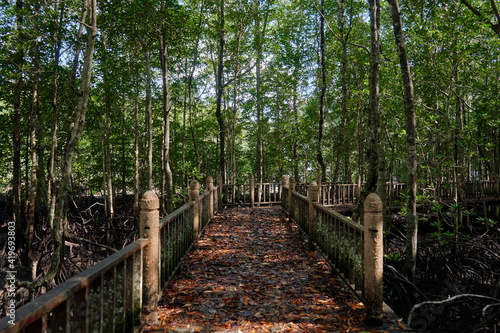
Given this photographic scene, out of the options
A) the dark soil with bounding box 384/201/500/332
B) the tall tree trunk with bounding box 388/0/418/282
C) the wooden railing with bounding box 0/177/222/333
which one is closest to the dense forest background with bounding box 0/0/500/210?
the tall tree trunk with bounding box 388/0/418/282

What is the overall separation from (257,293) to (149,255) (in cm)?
180

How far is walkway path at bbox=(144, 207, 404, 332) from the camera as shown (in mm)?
3318

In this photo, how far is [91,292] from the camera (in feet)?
6.69

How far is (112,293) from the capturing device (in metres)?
2.38

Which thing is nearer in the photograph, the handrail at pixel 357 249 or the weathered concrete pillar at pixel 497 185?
the handrail at pixel 357 249

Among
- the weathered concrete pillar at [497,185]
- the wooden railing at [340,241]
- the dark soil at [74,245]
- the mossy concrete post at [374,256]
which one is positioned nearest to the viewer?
the mossy concrete post at [374,256]

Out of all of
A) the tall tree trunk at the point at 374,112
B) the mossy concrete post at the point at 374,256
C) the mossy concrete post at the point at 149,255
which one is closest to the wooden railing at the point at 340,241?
the mossy concrete post at the point at 374,256

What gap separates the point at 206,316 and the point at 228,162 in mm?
24253

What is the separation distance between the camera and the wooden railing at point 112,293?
1.49 metres

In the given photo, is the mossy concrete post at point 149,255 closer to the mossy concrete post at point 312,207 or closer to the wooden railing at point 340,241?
the wooden railing at point 340,241

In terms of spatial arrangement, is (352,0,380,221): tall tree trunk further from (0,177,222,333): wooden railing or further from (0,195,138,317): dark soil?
(0,195,138,317): dark soil

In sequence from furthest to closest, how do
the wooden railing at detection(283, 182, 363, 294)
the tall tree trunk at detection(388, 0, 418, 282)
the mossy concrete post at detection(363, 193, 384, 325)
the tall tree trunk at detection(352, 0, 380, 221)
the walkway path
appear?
the tall tree trunk at detection(352, 0, 380, 221), the tall tree trunk at detection(388, 0, 418, 282), the wooden railing at detection(283, 182, 363, 294), the walkway path, the mossy concrete post at detection(363, 193, 384, 325)

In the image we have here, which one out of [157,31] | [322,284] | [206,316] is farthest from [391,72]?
[206,316]

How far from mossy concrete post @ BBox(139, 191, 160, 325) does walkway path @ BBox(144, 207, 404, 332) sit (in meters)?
0.19
